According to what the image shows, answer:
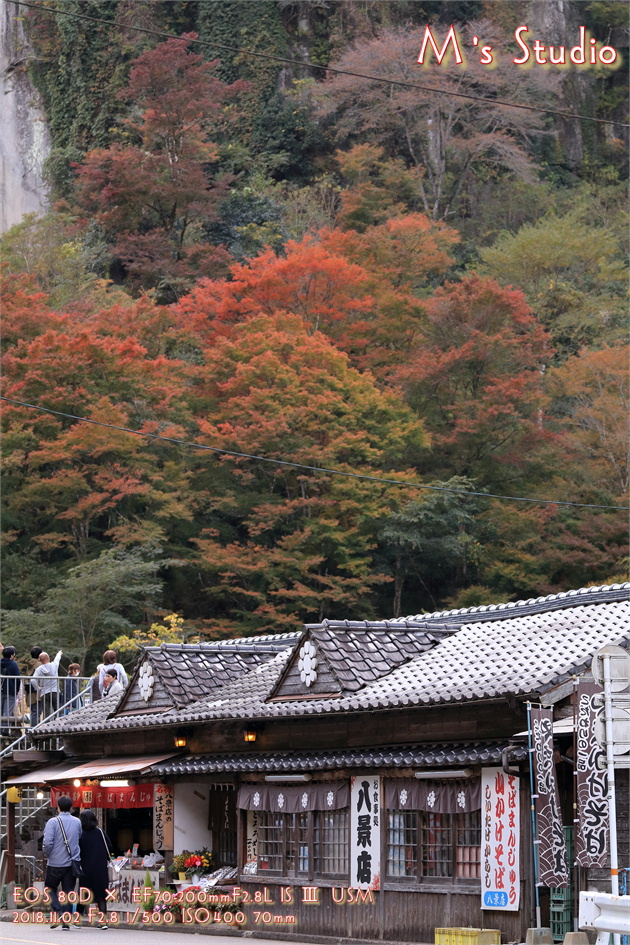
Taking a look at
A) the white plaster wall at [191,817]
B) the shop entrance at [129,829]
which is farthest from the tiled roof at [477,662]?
the shop entrance at [129,829]

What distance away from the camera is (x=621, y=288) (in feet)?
170

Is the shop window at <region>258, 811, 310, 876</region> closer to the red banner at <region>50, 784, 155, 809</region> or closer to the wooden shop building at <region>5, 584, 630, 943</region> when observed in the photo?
the wooden shop building at <region>5, 584, 630, 943</region>

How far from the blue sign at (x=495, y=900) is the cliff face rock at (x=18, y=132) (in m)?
49.9

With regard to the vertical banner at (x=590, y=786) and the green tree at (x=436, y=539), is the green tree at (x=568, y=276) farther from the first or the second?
the vertical banner at (x=590, y=786)

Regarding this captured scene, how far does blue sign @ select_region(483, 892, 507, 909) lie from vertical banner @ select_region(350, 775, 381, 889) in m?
1.98

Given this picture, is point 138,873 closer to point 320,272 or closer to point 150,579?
point 150,579

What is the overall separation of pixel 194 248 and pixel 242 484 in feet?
51.5

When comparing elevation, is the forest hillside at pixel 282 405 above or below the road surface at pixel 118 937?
above

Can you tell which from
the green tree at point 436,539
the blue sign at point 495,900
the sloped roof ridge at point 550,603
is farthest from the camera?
the green tree at point 436,539

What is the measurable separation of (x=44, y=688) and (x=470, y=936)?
509 inches

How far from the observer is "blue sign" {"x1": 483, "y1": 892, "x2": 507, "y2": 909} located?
1433 cm

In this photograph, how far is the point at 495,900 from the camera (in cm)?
1444

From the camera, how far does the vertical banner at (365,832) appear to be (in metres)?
16.3

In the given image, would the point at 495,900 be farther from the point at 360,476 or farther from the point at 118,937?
the point at 360,476
